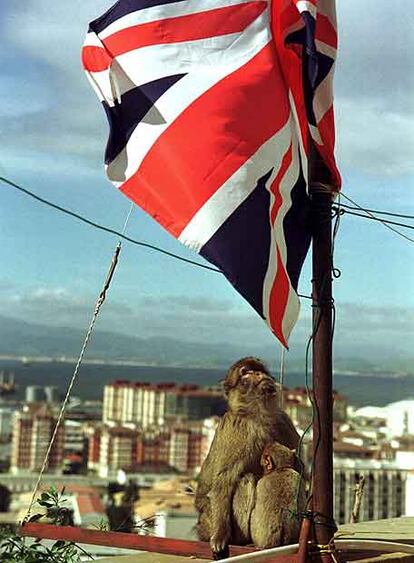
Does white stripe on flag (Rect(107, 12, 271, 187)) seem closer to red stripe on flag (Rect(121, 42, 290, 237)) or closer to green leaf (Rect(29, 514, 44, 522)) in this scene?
red stripe on flag (Rect(121, 42, 290, 237))

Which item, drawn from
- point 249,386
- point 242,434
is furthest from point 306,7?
point 242,434

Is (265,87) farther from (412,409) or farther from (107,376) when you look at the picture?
(107,376)

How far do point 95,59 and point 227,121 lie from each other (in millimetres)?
394

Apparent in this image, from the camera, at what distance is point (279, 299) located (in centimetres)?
252

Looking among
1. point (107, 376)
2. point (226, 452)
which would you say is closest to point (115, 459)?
point (107, 376)

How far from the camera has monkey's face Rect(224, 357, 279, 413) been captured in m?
2.96

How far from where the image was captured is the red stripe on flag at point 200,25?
2562mm

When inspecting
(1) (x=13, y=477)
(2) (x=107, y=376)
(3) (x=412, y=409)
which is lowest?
(1) (x=13, y=477)

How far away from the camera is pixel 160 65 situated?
257cm

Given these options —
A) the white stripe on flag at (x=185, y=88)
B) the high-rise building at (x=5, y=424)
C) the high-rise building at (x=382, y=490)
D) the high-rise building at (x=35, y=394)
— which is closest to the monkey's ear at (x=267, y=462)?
the white stripe on flag at (x=185, y=88)

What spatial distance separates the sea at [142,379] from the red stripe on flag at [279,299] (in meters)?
75.3

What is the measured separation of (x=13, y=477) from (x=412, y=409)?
28.3 metres

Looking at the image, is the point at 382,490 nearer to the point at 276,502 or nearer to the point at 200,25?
the point at 276,502

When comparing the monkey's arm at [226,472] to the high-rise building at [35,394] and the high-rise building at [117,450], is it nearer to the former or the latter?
the high-rise building at [117,450]
